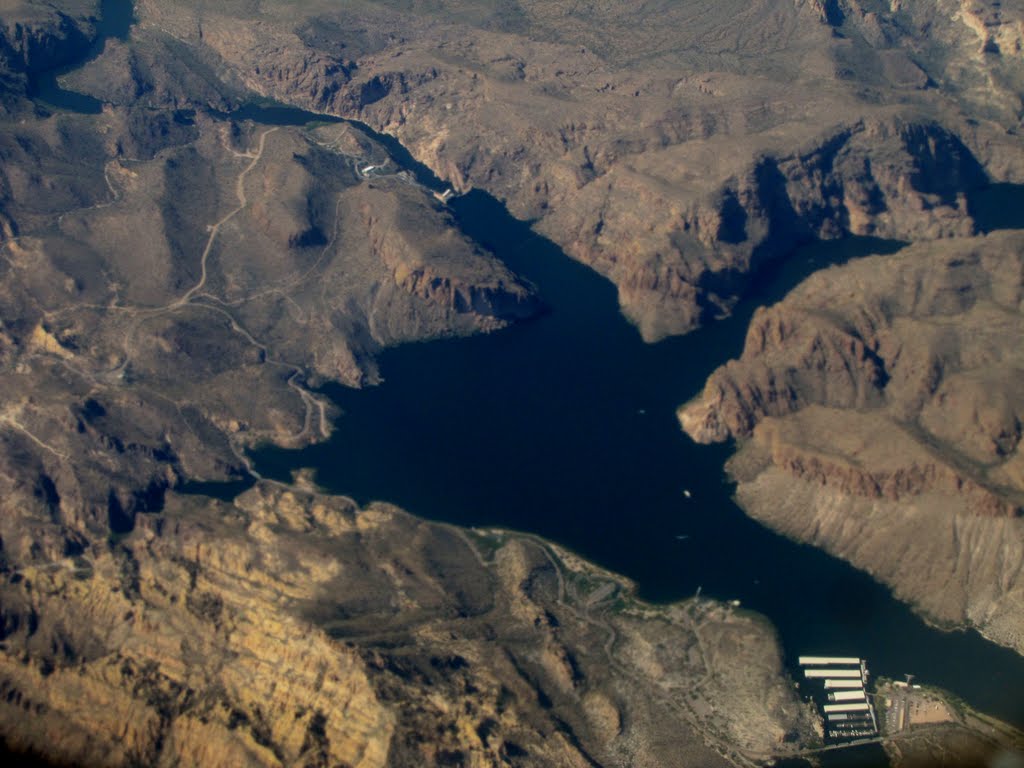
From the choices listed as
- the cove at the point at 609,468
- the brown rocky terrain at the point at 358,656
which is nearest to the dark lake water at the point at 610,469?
the cove at the point at 609,468

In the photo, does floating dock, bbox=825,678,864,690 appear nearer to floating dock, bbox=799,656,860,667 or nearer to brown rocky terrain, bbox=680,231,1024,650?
floating dock, bbox=799,656,860,667

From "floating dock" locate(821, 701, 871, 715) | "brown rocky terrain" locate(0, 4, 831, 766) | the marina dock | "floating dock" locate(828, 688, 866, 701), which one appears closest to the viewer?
"brown rocky terrain" locate(0, 4, 831, 766)

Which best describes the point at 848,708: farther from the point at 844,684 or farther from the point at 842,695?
the point at 844,684

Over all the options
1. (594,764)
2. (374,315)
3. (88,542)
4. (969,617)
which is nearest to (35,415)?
(88,542)

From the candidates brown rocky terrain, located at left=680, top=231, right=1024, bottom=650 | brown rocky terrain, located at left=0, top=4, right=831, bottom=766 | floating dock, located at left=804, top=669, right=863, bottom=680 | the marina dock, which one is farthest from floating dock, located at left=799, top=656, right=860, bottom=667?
brown rocky terrain, located at left=680, top=231, right=1024, bottom=650

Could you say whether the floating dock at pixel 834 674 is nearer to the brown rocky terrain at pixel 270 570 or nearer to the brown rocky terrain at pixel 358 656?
the brown rocky terrain at pixel 270 570

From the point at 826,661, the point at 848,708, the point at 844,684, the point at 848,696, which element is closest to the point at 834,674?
the point at 844,684
